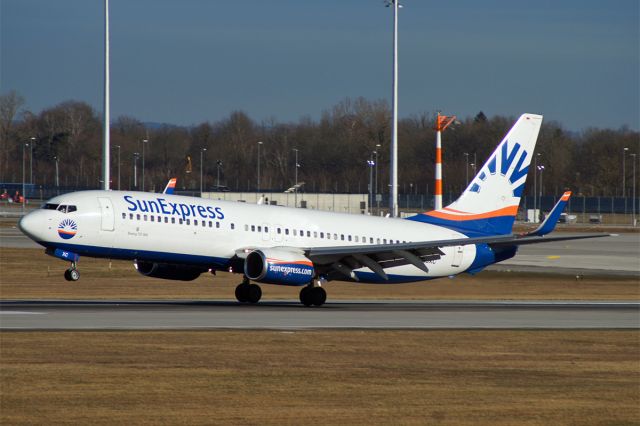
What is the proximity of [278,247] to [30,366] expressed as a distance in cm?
1986

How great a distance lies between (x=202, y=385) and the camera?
75.9ft

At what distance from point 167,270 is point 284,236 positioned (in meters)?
4.69

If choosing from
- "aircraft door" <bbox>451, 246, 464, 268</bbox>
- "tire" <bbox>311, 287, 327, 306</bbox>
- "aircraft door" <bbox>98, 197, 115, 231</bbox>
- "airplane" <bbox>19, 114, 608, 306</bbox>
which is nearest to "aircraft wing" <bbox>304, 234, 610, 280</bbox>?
"airplane" <bbox>19, 114, 608, 306</bbox>

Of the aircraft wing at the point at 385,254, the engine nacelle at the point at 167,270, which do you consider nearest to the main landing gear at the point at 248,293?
the engine nacelle at the point at 167,270

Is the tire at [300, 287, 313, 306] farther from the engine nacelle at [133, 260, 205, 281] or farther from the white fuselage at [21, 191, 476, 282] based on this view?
the engine nacelle at [133, 260, 205, 281]

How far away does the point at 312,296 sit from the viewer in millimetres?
45031

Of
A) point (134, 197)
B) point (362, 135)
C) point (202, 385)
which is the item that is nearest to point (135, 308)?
point (134, 197)

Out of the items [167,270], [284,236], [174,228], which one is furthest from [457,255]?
[174,228]

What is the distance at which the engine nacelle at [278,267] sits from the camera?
42.2 meters

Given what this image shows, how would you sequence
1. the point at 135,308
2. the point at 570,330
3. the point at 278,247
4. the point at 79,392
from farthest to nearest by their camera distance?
the point at 278,247
the point at 135,308
the point at 570,330
the point at 79,392

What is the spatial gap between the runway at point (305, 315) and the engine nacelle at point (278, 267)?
3.73ft

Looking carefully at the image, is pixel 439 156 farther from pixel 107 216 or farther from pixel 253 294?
pixel 107 216

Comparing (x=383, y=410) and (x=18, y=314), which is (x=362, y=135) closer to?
(x=18, y=314)

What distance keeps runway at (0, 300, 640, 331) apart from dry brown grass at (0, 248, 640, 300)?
3586 millimetres
